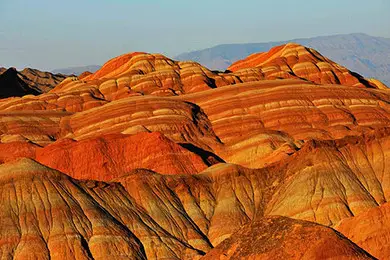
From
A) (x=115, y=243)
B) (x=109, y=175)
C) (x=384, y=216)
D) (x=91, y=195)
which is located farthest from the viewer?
(x=109, y=175)

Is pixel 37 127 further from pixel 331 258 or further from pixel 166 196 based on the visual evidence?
pixel 331 258

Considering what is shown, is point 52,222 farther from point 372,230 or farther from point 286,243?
point 286,243

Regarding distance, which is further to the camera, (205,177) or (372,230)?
(205,177)

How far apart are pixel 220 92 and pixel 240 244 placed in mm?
122807

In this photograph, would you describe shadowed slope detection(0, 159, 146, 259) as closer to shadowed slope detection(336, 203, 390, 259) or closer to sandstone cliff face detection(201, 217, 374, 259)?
shadowed slope detection(336, 203, 390, 259)

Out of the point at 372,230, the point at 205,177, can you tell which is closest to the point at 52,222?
the point at 205,177

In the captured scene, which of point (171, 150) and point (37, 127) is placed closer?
point (171, 150)

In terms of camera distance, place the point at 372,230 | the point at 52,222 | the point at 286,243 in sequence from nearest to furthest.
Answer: the point at 286,243 < the point at 372,230 < the point at 52,222

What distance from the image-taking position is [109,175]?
6201 inches

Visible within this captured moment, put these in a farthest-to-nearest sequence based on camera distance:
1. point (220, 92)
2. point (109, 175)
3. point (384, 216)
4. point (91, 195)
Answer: point (220, 92) → point (109, 175) → point (91, 195) → point (384, 216)

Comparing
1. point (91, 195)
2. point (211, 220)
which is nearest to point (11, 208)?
point (91, 195)

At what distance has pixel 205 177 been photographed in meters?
132

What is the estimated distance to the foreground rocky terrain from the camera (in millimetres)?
92625

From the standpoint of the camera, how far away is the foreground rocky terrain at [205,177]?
92.6 metres
